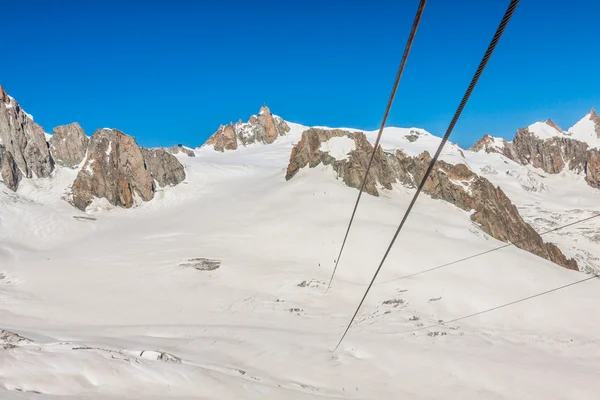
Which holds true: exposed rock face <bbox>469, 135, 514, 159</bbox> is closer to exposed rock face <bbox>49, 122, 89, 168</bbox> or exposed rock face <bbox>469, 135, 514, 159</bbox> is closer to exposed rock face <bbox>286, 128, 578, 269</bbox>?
exposed rock face <bbox>286, 128, 578, 269</bbox>

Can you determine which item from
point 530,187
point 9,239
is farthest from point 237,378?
point 530,187

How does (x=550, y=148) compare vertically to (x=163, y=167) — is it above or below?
above

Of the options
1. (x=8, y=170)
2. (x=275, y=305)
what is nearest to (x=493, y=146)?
(x=8, y=170)

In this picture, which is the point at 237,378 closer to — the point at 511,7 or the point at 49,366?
the point at 49,366

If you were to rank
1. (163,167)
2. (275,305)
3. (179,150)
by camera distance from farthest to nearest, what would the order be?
(179,150) → (163,167) → (275,305)

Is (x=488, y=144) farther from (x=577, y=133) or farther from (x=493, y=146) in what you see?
(x=577, y=133)

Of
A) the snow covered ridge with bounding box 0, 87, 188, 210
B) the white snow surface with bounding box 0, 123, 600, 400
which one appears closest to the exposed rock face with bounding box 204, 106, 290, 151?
the snow covered ridge with bounding box 0, 87, 188, 210
